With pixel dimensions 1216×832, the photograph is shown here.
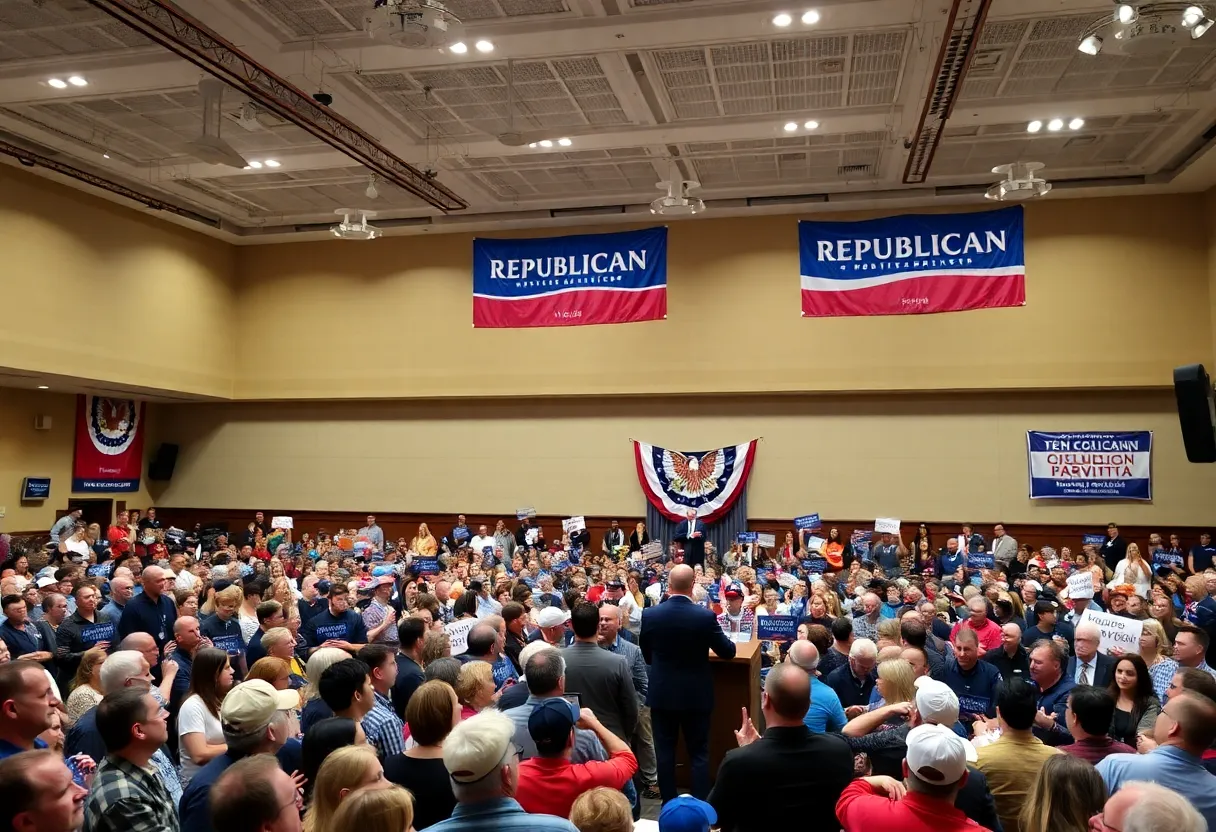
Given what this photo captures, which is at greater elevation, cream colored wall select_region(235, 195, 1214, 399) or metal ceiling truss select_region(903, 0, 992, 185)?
metal ceiling truss select_region(903, 0, 992, 185)

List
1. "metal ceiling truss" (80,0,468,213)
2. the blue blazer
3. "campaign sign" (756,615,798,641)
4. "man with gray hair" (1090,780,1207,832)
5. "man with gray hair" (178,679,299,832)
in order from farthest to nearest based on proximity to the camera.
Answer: "metal ceiling truss" (80,0,468,213)
"campaign sign" (756,615,798,641)
the blue blazer
"man with gray hair" (178,679,299,832)
"man with gray hair" (1090,780,1207,832)

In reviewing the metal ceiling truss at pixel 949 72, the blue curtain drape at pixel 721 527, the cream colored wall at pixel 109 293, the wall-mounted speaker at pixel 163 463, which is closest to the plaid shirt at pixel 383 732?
the metal ceiling truss at pixel 949 72

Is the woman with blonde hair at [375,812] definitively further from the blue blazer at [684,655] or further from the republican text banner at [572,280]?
the republican text banner at [572,280]

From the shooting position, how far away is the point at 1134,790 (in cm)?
249

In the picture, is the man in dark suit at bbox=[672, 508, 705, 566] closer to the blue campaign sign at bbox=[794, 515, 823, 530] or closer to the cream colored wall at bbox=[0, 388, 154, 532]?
the blue campaign sign at bbox=[794, 515, 823, 530]

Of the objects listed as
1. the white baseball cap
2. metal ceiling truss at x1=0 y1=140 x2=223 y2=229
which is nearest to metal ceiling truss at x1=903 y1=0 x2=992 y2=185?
the white baseball cap

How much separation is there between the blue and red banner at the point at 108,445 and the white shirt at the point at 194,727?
59.2 ft

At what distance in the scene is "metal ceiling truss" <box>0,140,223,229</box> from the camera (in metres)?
14.4

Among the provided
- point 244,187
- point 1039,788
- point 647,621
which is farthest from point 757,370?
point 1039,788

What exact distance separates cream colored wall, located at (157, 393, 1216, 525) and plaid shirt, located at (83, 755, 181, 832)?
16327 millimetres

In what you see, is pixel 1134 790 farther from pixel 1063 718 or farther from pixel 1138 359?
pixel 1138 359

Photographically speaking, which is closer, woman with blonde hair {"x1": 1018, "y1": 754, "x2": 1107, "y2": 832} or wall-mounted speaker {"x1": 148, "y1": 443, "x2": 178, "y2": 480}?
woman with blonde hair {"x1": 1018, "y1": 754, "x2": 1107, "y2": 832}

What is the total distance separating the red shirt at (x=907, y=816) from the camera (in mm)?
2822

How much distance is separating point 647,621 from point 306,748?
2.72 metres
